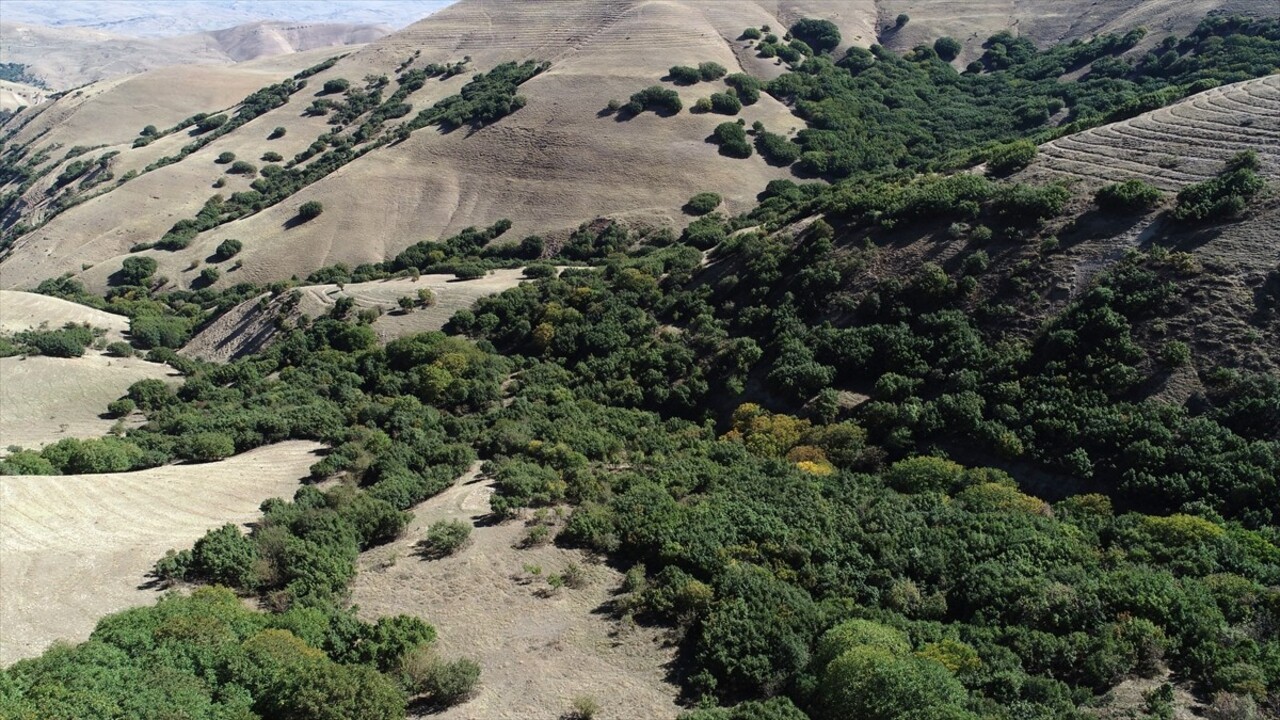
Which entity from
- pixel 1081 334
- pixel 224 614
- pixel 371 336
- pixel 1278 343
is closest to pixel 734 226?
pixel 371 336

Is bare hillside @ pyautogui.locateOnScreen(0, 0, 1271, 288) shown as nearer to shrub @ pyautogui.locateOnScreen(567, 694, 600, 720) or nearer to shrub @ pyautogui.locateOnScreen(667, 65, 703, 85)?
shrub @ pyautogui.locateOnScreen(667, 65, 703, 85)

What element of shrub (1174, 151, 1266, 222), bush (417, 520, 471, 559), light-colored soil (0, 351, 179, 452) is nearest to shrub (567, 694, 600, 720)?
bush (417, 520, 471, 559)

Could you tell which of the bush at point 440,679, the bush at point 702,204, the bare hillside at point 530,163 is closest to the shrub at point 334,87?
the bare hillside at point 530,163

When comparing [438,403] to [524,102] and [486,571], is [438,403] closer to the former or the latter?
[486,571]

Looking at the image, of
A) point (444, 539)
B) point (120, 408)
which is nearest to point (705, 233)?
point (444, 539)

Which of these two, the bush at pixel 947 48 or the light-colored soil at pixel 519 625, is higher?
the bush at pixel 947 48

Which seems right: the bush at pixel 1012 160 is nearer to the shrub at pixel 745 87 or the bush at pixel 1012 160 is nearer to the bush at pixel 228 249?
the shrub at pixel 745 87

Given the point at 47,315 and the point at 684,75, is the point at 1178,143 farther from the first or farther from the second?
the point at 47,315
